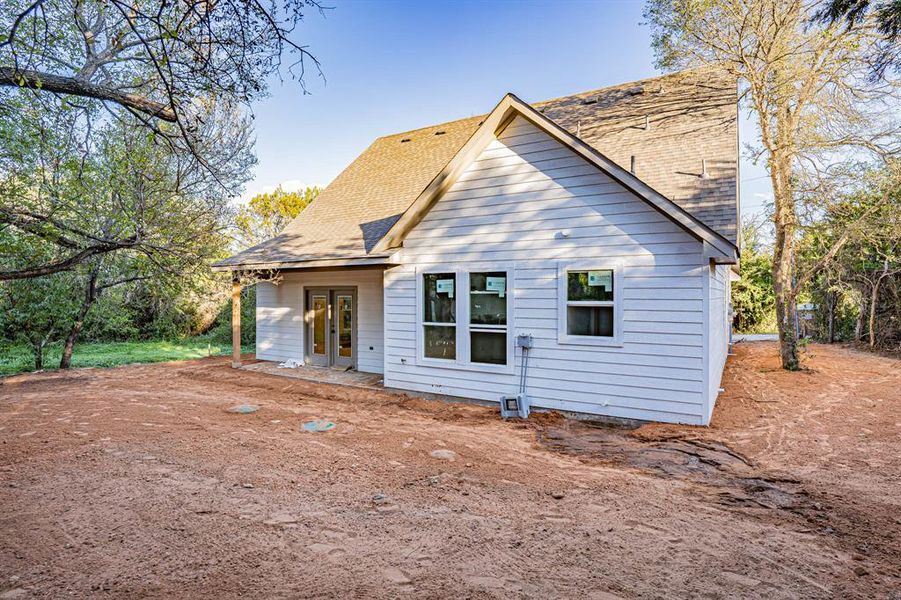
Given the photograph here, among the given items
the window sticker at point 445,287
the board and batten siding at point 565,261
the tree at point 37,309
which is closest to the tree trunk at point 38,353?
the tree at point 37,309

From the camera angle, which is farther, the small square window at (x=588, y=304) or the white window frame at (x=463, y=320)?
the white window frame at (x=463, y=320)

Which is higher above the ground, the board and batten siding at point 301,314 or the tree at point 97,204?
the tree at point 97,204

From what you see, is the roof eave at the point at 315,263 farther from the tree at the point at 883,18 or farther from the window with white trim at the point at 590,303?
the tree at the point at 883,18

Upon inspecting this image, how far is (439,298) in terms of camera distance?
8586 millimetres

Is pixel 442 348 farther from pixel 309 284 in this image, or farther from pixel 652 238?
pixel 309 284

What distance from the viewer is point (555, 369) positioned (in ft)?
24.5

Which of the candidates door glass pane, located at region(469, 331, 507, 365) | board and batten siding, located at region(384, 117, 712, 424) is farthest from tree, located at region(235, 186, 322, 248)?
door glass pane, located at region(469, 331, 507, 365)

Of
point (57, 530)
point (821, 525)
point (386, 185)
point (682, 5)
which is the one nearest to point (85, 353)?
point (386, 185)

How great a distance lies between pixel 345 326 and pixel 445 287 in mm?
4363

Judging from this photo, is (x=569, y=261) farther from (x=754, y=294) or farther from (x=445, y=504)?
(x=754, y=294)

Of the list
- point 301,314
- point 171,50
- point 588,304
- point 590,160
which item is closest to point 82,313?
point 301,314

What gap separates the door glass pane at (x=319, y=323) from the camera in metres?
12.2

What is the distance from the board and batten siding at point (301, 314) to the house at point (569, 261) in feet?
0.24

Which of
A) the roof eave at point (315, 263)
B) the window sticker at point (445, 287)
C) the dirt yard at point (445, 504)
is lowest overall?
the dirt yard at point (445, 504)
